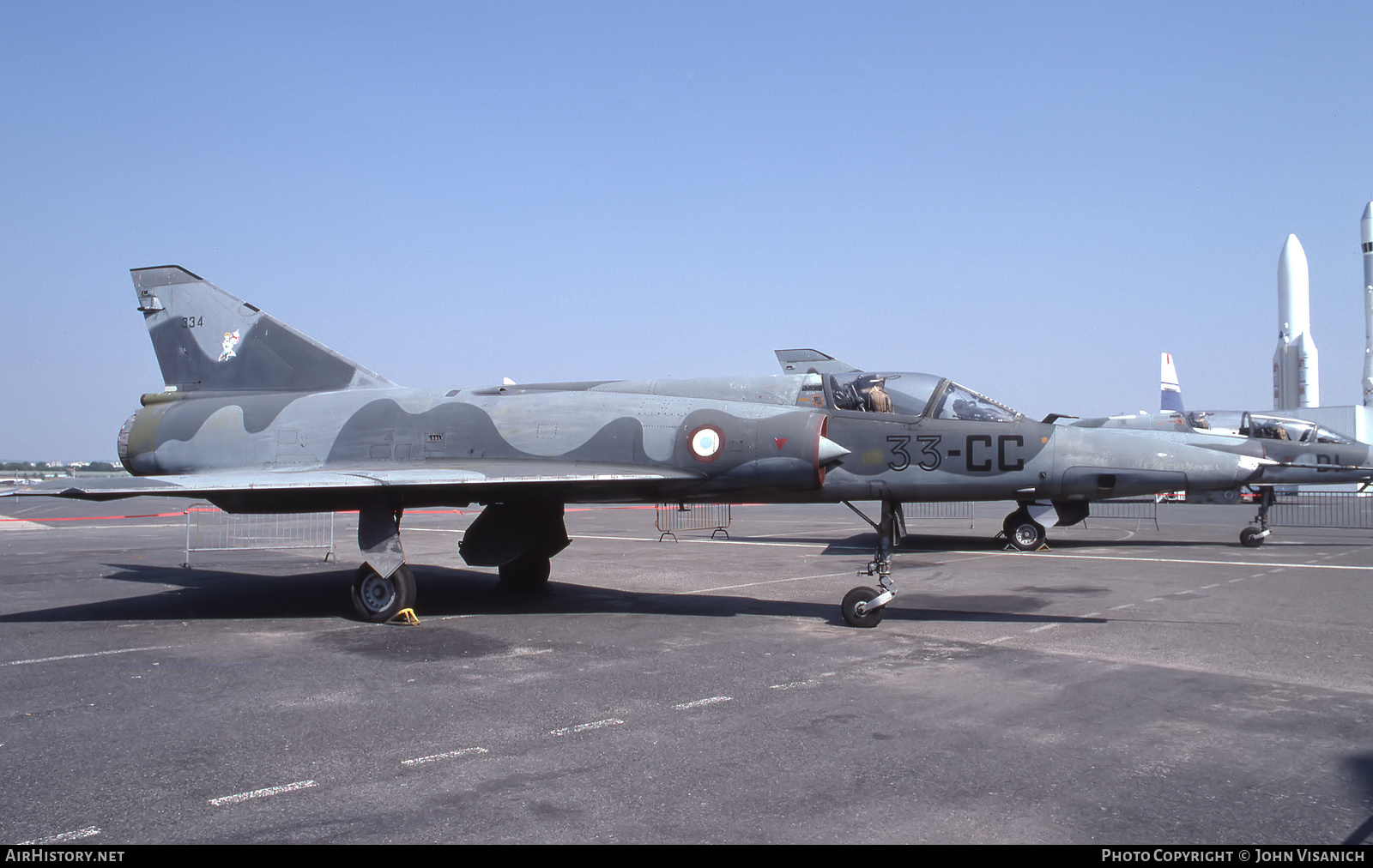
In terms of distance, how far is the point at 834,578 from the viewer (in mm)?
13000

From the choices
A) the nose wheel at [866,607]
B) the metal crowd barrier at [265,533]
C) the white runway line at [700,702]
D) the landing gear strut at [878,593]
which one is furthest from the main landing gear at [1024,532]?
the metal crowd barrier at [265,533]

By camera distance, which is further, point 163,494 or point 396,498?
point 396,498

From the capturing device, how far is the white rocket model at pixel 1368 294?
5003 centimetres

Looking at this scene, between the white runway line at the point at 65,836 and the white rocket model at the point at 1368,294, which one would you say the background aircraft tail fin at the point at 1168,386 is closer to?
the white rocket model at the point at 1368,294

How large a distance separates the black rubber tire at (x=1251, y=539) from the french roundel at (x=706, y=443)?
47.1ft

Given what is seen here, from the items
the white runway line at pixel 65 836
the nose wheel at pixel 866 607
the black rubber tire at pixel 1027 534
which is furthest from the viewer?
the black rubber tire at pixel 1027 534

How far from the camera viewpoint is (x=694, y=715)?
550cm

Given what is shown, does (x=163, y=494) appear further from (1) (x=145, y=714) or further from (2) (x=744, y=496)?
(2) (x=744, y=496)

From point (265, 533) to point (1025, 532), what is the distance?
18.0 m

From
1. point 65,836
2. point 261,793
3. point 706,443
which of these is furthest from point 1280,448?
point 65,836

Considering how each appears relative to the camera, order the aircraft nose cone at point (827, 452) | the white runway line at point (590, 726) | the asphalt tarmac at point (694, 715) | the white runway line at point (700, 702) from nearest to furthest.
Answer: the asphalt tarmac at point (694, 715) → the white runway line at point (590, 726) → the white runway line at point (700, 702) → the aircraft nose cone at point (827, 452)

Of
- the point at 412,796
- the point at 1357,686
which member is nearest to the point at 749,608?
the point at 1357,686

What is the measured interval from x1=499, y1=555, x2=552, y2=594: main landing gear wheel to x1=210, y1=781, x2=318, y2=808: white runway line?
7345mm

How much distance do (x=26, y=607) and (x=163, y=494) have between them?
3.84 metres
